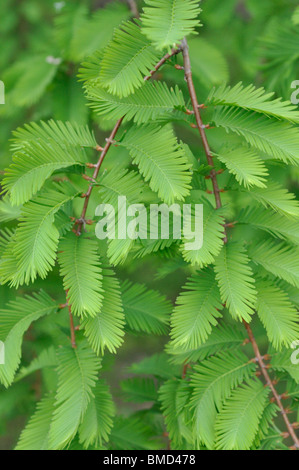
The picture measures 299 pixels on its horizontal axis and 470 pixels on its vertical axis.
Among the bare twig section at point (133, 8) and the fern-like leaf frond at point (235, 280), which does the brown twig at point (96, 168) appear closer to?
the fern-like leaf frond at point (235, 280)

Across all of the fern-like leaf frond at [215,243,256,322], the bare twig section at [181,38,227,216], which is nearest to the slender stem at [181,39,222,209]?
the bare twig section at [181,38,227,216]

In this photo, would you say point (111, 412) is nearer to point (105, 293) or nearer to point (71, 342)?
point (71, 342)

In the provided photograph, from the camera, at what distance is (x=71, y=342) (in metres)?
0.96

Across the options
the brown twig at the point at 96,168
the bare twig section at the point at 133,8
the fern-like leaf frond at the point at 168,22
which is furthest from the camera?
the bare twig section at the point at 133,8

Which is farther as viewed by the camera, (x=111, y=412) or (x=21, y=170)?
(x=111, y=412)

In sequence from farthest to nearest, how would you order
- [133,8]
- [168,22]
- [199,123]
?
[133,8] < [199,123] < [168,22]

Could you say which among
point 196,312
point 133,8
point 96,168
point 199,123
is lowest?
point 196,312

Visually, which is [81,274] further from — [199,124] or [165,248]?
[199,124]

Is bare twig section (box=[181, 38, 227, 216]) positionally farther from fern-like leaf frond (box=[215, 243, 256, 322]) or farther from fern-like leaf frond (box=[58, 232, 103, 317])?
fern-like leaf frond (box=[58, 232, 103, 317])

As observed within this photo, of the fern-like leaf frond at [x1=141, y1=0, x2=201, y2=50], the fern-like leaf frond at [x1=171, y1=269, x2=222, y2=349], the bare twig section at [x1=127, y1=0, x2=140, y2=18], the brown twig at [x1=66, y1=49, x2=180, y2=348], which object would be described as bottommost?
the fern-like leaf frond at [x1=171, y1=269, x2=222, y2=349]

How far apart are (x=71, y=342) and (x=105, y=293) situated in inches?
6.2

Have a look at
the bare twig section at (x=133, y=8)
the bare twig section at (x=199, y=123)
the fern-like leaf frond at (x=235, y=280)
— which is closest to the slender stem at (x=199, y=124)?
the bare twig section at (x=199, y=123)

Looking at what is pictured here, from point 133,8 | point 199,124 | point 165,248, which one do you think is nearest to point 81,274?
point 165,248

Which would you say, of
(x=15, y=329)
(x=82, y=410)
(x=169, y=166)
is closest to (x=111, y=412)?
(x=82, y=410)
